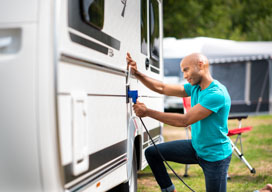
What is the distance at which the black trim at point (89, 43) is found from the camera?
241 cm

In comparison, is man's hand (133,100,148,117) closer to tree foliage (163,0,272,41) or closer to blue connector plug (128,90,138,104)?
blue connector plug (128,90,138,104)

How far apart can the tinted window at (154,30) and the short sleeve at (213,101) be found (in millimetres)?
1775

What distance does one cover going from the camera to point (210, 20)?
2727 centimetres

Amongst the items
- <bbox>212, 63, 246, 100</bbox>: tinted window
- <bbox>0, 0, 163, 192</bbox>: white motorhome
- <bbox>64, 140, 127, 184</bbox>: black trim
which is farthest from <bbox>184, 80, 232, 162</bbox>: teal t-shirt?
<bbox>212, 63, 246, 100</bbox>: tinted window

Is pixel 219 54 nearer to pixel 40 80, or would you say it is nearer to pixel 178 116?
pixel 178 116

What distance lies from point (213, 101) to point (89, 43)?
4.13ft

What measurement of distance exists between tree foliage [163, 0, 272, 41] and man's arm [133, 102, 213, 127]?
63.3ft

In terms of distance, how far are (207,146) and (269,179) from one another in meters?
2.67

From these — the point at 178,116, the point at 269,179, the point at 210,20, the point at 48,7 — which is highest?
the point at 210,20

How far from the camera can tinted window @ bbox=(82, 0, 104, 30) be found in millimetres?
2629

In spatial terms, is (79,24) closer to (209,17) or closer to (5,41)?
(5,41)

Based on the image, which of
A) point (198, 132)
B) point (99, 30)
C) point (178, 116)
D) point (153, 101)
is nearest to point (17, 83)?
point (99, 30)

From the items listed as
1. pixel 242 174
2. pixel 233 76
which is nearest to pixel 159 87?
pixel 242 174

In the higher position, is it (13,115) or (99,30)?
(99,30)
